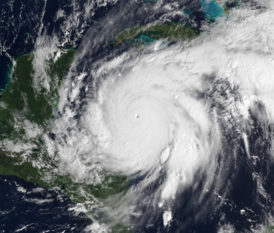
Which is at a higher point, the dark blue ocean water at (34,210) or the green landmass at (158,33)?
the green landmass at (158,33)

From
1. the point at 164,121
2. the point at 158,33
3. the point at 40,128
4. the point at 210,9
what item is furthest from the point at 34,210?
the point at 210,9

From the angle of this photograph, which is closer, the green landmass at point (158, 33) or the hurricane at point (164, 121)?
the hurricane at point (164, 121)

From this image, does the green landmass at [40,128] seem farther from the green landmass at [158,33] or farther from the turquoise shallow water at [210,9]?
the turquoise shallow water at [210,9]

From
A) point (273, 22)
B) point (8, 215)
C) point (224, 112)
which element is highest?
point (273, 22)

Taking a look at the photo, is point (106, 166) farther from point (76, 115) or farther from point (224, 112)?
point (224, 112)

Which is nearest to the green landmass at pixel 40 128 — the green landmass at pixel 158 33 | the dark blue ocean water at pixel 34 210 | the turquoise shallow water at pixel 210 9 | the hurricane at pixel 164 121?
the hurricane at pixel 164 121

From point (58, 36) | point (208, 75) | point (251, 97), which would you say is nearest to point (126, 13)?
point (58, 36)
